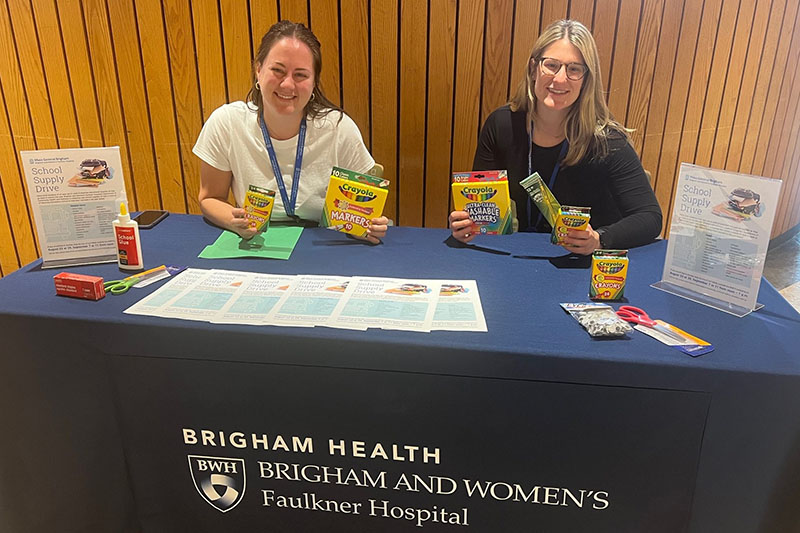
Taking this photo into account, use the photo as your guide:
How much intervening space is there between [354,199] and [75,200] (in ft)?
2.99

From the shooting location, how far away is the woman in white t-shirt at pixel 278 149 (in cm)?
239

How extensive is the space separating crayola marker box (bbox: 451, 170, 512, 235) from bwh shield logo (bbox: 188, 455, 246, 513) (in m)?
1.12

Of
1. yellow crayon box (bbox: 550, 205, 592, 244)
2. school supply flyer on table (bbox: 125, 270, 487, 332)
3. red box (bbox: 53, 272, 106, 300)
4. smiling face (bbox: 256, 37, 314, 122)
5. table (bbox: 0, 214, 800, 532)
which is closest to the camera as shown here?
table (bbox: 0, 214, 800, 532)

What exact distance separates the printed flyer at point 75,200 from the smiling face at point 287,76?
0.65 meters

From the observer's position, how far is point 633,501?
1.46 m

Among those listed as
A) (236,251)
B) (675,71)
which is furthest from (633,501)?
(675,71)

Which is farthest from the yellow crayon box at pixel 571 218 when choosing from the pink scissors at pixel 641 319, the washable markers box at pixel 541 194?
the pink scissors at pixel 641 319

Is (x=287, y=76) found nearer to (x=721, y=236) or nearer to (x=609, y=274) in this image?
(x=609, y=274)

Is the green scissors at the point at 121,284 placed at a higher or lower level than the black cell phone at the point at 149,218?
lower

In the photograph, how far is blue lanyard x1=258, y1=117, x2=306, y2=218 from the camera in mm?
2391

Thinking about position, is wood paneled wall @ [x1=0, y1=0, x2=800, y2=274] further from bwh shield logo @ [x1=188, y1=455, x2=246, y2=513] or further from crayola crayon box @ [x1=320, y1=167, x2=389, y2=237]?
bwh shield logo @ [x1=188, y1=455, x2=246, y2=513]

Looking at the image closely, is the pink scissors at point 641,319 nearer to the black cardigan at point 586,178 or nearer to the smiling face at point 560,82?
the black cardigan at point 586,178

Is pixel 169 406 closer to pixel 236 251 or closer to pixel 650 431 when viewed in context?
pixel 236 251

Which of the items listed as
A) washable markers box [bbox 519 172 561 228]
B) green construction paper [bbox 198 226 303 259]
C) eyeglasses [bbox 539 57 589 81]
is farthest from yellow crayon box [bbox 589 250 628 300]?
green construction paper [bbox 198 226 303 259]
